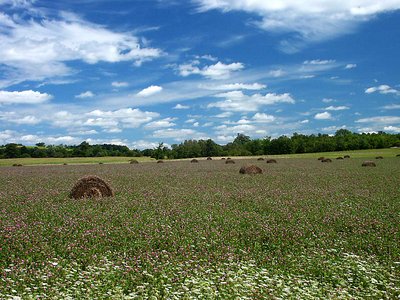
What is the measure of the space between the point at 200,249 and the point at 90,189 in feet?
33.7

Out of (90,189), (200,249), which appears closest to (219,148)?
(90,189)

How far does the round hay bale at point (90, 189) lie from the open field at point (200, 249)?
5.91ft

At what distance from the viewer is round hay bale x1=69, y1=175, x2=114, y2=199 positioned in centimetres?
1839

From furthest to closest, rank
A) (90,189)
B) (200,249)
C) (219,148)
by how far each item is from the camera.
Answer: (219,148), (90,189), (200,249)

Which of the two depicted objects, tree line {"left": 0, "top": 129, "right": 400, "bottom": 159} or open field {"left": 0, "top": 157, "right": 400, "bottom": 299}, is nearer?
open field {"left": 0, "top": 157, "right": 400, "bottom": 299}

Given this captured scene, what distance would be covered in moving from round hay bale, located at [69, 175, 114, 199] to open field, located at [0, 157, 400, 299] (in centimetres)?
180

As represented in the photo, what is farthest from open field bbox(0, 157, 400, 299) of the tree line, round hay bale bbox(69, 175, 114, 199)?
the tree line

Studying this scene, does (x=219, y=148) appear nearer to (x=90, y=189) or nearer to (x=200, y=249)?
(x=90, y=189)

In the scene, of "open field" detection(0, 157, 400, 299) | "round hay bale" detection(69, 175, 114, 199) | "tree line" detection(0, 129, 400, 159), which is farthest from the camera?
"tree line" detection(0, 129, 400, 159)

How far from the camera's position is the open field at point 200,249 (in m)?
7.23

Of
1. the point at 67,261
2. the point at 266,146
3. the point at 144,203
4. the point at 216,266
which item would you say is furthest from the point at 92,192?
the point at 266,146

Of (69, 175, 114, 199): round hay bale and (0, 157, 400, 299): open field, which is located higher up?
(69, 175, 114, 199): round hay bale

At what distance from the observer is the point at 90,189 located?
18.5 meters

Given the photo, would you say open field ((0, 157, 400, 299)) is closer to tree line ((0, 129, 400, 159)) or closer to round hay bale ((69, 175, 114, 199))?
round hay bale ((69, 175, 114, 199))
